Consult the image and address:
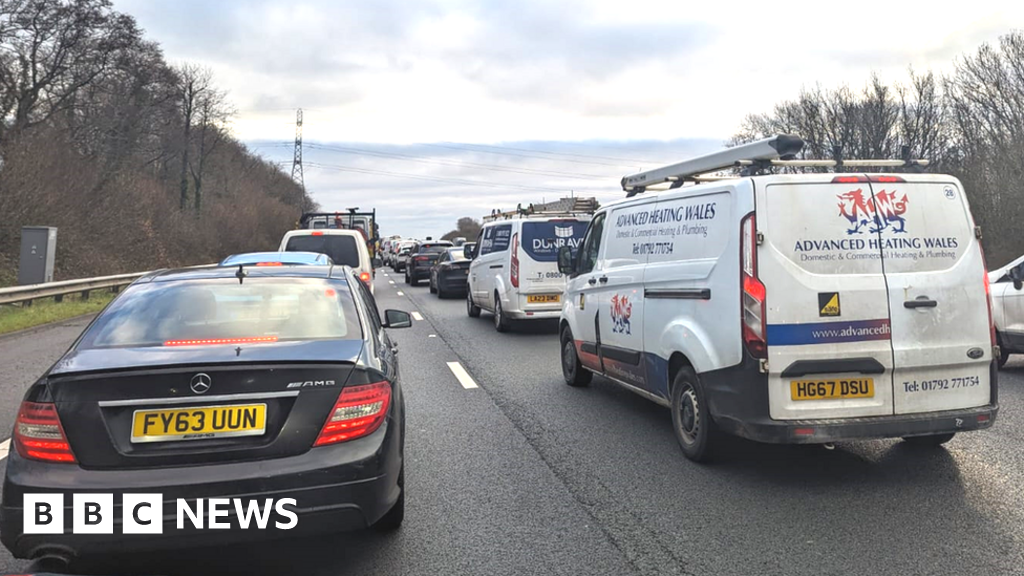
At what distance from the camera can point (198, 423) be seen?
10.8ft

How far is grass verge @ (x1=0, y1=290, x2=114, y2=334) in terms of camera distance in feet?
48.0

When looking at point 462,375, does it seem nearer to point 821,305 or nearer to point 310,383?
point 821,305

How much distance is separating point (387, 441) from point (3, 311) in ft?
52.8

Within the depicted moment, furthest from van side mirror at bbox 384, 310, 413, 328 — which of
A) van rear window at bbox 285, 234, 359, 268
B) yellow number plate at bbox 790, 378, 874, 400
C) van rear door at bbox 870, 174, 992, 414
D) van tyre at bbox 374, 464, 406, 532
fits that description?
van rear window at bbox 285, 234, 359, 268

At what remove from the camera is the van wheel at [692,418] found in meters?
5.25

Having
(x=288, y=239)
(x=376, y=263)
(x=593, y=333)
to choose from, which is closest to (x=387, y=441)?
(x=593, y=333)

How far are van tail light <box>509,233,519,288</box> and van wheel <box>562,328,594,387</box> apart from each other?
180 inches

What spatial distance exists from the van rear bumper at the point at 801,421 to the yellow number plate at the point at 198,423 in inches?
114

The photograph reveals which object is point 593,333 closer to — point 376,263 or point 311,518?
point 311,518

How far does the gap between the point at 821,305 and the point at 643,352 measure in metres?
1.84

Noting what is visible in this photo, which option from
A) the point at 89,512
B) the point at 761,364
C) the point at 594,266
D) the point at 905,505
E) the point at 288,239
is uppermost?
the point at 288,239

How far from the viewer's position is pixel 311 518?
3.31 meters

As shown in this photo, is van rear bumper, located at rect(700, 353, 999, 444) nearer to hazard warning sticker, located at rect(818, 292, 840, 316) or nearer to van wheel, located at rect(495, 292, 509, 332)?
hazard warning sticker, located at rect(818, 292, 840, 316)

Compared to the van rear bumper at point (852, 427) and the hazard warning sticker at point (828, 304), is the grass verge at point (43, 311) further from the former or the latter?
the hazard warning sticker at point (828, 304)
